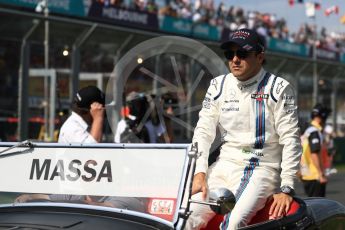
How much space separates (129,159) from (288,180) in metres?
1.02

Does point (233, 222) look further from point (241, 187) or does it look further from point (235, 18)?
point (235, 18)

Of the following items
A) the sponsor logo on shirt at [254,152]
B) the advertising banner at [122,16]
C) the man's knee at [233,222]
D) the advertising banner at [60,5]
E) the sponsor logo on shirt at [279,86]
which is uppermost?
the advertising banner at [122,16]

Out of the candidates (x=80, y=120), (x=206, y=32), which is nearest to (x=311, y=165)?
(x=80, y=120)

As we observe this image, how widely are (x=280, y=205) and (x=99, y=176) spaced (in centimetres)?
107

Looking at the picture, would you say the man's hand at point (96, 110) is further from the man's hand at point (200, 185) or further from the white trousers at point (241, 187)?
the man's hand at point (200, 185)

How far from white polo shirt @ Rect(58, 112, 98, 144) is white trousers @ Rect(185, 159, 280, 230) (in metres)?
1.88


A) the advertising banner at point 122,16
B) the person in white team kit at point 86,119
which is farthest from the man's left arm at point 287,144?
the advertising banner at point 122,16

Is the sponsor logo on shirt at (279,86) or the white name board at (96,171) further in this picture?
the sponsor logo on shirt at (279,86)

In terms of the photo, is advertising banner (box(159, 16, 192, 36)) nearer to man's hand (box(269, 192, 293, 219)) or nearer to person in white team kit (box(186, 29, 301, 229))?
person in white team kit (box(186, 29, 301, 229))

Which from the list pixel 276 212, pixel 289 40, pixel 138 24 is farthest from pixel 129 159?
pixel 289 40

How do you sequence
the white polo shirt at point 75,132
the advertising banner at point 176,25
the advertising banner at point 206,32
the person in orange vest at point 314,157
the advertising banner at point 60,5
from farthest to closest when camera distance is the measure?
the advertising banner at point 206,32 < the advertising banner at point 176,25 < the advertising banner at point 60,5 < the person in orange vest at point 314,157 < the white polo shirt at point 75,132

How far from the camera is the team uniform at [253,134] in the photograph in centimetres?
423

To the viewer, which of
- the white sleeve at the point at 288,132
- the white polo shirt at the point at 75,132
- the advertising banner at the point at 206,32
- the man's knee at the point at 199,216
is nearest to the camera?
the man's knee at the point at 199,216

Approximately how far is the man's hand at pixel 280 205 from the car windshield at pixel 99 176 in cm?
80
